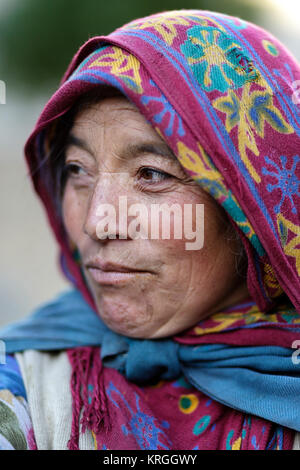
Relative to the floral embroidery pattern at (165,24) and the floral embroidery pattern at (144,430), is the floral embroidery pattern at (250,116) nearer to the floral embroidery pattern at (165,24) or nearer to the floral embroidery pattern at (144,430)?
the floral embroidery pattern at (165,24)

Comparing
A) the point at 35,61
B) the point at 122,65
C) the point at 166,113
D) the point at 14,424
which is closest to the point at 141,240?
the point at 166,113

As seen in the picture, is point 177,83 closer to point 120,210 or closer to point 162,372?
point 120,210

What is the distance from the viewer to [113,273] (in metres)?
1.69

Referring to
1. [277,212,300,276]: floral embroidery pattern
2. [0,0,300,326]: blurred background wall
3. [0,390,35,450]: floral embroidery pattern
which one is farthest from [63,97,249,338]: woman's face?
[0,0,300,326]: blurred background wall

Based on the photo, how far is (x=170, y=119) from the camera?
4.85ft

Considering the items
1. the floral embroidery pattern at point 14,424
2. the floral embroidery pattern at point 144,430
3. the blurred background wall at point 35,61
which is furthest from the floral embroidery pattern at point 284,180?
the blurred background wall at point 35,61

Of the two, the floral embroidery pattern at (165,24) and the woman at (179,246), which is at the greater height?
the floral embroidery pattern at (165,24)

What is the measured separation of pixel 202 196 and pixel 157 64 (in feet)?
1.32

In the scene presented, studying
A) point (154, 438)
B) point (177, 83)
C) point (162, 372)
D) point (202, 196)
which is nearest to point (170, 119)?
point (177, 83)

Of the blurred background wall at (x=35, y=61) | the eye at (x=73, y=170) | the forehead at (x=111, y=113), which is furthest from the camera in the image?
the blurred background wall at (x=35, y=61)

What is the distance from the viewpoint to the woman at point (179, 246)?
151 cm

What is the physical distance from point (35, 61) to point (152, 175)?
13500 mm

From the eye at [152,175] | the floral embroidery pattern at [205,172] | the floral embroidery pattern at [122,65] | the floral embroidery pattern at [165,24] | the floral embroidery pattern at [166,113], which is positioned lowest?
the eye at [152,175]

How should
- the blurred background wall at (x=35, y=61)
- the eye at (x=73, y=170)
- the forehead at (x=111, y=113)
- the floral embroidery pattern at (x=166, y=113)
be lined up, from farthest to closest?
1. the blurred background wall at (x=35, y=61)
2. the eye at (x=73, y=170)
3. the forehead at (x=111, y=113)
4. the floral embroidery pattern at (x=166, y=113)
